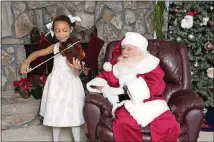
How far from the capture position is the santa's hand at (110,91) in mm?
2344

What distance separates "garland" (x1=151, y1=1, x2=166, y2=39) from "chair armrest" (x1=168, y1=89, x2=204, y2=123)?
1.45 m

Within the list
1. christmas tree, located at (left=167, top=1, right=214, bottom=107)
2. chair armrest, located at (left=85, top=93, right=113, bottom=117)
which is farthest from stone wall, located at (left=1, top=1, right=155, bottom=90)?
chair armrest, located at (left=85, top=93, right=113, bottom=117)

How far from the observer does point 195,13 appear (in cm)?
334

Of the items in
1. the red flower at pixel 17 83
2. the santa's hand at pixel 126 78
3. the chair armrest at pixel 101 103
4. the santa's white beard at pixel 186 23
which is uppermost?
the santa's white beard at pixel 186 23

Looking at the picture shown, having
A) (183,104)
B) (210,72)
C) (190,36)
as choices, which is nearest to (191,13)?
(190,36)

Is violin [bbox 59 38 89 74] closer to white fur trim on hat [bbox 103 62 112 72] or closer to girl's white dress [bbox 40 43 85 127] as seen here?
girl's white dress [bbox 40 43 85 127]

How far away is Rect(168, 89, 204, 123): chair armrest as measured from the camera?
2162mm

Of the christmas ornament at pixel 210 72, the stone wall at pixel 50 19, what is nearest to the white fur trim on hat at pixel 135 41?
the stone wall at pixel 50 19

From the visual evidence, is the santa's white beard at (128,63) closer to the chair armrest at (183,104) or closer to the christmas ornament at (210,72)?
the chair armrest at (183,104)

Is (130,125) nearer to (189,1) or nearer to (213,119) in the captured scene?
(213,119)

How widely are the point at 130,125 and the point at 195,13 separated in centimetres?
179

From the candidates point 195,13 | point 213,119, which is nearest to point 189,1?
point 195,13

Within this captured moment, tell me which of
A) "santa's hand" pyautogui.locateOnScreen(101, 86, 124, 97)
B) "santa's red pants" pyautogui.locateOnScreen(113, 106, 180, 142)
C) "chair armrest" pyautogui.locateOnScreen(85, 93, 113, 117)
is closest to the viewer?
"santa's red pants" pyautogui.locateOnScreen(113, 106, 180, 142)

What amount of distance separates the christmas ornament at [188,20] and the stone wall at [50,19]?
0.80 metres
